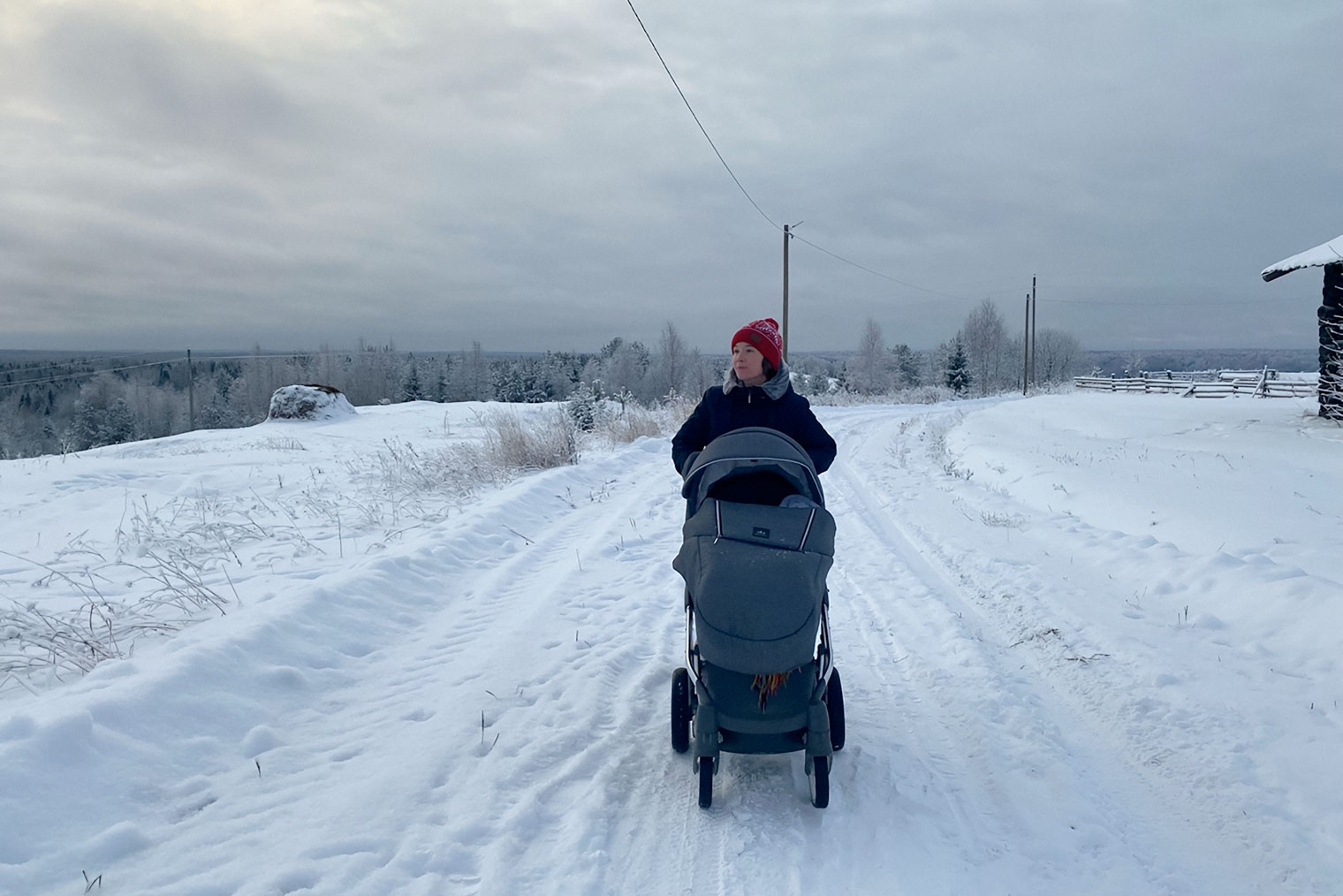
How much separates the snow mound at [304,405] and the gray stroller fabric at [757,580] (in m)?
22.6

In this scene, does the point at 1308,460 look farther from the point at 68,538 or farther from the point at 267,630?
the point at 68,538

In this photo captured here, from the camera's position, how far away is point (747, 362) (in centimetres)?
347

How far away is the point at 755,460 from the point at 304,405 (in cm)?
2307

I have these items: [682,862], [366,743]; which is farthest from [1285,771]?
[366,743]

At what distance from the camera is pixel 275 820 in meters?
2.81

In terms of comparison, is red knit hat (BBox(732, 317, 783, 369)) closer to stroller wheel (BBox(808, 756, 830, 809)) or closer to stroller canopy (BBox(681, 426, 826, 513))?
stroller canopy (BBox(681, 426, 826, 513))

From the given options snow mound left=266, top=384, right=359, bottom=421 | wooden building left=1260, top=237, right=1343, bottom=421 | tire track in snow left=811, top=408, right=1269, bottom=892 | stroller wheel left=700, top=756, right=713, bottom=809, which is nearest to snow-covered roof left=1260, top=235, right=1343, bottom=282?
wooden building left=1260, top=237, right=1343, bottom=421

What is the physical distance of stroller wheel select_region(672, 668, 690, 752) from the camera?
3359 mm

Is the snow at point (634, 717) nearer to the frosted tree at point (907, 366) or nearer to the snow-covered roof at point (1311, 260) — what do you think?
the snow-covered roof at point (1311, 260)

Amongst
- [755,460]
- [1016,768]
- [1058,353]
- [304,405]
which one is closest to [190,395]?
[304,405]

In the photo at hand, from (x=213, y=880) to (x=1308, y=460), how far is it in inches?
578

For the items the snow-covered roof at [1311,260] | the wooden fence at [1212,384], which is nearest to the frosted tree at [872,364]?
the wooden fence at [1212,384]

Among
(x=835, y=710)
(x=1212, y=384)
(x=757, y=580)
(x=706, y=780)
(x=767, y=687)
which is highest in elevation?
(x=1212, y=384)

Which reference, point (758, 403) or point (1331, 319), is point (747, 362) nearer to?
point (758, 403)
